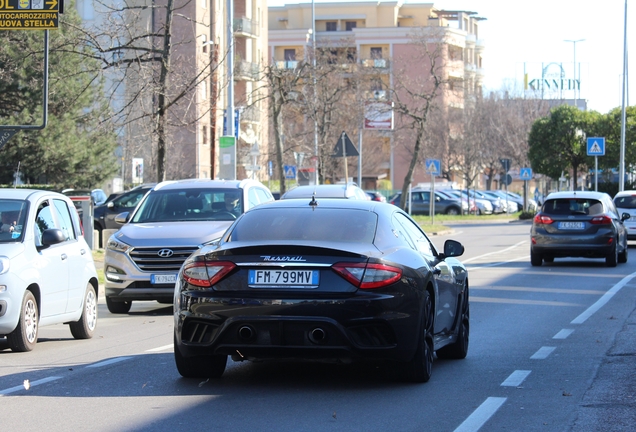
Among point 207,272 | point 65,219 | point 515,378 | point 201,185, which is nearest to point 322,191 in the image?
point 201,185

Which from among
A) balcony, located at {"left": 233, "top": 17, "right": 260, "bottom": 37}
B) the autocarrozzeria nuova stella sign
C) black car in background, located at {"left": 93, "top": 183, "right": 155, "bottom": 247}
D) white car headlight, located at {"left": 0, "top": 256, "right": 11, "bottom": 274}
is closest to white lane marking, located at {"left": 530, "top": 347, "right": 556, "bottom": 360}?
white car headlight, located at {"left": 0, "top": 256, "right": 11, "bottom": 274}

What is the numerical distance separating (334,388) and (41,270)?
13.5 feet

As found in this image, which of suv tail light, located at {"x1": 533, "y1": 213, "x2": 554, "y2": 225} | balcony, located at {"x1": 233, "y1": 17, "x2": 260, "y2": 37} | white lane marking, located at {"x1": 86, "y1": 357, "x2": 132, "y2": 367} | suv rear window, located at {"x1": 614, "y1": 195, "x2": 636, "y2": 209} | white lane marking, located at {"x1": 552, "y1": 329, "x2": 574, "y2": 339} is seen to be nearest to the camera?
white lane marking, located at {"x1": 86, "y1": 357, "x2": 132, "y2": 367}

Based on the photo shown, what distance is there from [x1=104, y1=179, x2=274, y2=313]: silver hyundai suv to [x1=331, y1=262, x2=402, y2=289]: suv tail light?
6640 millimetres

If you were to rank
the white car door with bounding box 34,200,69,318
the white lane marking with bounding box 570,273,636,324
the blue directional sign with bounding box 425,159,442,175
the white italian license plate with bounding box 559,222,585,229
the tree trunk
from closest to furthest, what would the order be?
1. the white car door with bounding box 34,200,69,318
2. the white lane marking with bounding box 570,273,636,324
3. the tree trunk
4. the white italian license plate with bounding box 559,222,585,229
5. the blue directional sign with bounding box 425,159,442,175

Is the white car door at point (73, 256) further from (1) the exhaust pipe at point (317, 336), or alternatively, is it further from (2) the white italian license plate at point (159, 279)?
(1) the exhaust pipe at point (317, 336)

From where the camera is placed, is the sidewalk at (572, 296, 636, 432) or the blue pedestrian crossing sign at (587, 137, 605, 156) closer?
the sidewalk at (572, 296, 636, 432)

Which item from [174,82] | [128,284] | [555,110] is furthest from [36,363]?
[555,110]

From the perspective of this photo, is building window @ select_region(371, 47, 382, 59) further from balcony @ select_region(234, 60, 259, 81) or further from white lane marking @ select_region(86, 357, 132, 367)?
white lane marking @ select_region(86, 357, 132, 367)

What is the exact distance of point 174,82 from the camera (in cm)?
2469

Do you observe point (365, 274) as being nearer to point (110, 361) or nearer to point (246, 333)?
point (246, 333)

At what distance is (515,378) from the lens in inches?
348

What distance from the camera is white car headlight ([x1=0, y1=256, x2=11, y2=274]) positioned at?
10.4m

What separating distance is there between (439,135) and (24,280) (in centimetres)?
7670
